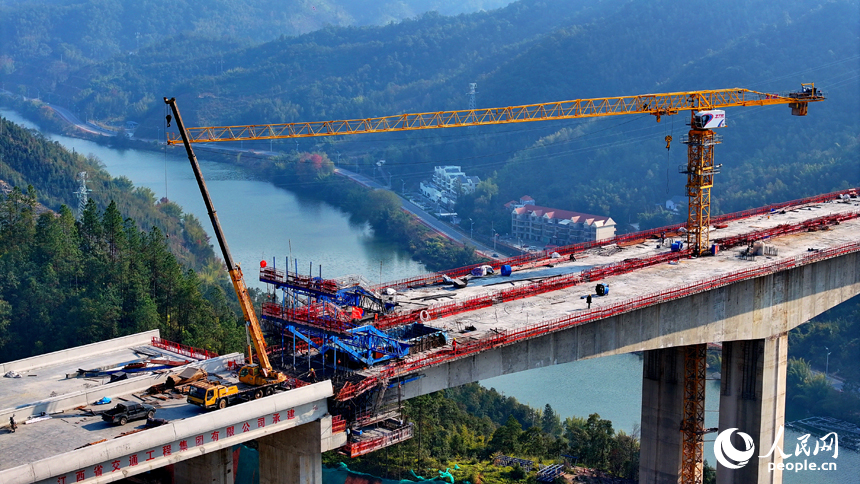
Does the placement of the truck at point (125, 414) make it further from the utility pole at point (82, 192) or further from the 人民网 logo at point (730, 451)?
the utility pole at point (82, 192)

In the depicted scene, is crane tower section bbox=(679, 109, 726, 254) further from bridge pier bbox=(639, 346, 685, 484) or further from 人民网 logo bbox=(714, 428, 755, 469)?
人民网 logo bbox=(714, 428, 755, 469)

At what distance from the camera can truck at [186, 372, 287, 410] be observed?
4119 cm

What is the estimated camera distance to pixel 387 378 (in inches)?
1720

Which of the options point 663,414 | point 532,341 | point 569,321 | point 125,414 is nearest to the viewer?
point 125,414

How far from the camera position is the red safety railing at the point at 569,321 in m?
44.1

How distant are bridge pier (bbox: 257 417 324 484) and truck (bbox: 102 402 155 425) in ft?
19.8

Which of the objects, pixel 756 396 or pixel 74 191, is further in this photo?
pixel 74 191

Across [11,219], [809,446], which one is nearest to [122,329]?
[11,219]

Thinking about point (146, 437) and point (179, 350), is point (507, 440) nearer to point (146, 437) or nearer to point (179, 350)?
point (179, 350)

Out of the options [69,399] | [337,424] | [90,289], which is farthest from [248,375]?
[90,289]

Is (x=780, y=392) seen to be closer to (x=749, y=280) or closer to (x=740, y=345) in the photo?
(x=740, y=345)

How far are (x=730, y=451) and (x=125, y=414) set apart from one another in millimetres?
39459

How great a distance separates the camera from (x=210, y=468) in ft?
157

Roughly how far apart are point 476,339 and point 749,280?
21687mm
